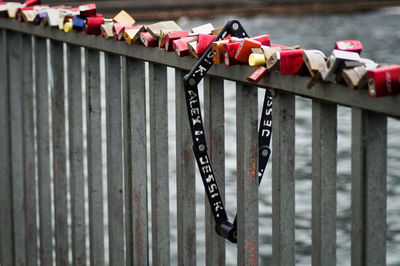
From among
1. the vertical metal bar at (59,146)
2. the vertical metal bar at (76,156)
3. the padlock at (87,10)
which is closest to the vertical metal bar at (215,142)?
the padlock at (87,10)

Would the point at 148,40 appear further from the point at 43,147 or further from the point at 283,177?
the point at 43,147

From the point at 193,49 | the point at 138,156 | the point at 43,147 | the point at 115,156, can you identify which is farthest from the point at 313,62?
the point at 43,147

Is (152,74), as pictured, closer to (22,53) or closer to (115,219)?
(115,219)

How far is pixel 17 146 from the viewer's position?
8.69 feet

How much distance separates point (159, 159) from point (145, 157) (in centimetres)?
14

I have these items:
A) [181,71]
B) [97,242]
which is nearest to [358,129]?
[181,71]

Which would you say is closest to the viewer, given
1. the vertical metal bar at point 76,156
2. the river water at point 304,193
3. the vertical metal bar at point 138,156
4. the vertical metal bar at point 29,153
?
the vertical metal bar at point 138,156

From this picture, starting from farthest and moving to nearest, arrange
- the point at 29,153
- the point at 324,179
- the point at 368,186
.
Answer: the point at 29,153
the point at 324,179
the point at 368,186

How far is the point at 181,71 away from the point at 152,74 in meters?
0.13

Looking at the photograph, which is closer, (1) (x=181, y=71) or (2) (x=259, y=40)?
(2) (x=259, y=40)

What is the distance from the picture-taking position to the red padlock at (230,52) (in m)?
1.37

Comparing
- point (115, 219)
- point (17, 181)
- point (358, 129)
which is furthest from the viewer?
point (17, 181)

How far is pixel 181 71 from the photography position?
1647 millimetres

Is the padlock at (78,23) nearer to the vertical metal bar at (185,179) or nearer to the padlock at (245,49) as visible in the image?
the vertical metal bar at (185,179)
